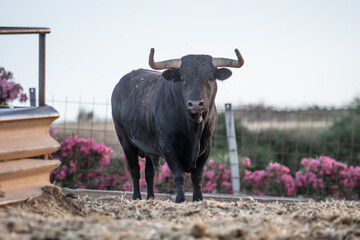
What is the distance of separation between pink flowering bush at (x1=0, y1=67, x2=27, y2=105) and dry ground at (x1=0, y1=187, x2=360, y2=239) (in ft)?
21.3

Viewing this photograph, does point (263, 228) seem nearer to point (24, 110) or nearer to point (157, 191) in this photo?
point (24, 110)

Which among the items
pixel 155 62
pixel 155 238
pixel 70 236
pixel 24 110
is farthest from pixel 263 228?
pixel 155 62

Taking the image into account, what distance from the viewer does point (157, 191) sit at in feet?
34.1

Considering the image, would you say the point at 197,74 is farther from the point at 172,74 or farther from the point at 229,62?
the point at 229,62

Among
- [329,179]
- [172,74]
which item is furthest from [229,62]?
[329,179]

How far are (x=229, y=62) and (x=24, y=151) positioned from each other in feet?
10.4

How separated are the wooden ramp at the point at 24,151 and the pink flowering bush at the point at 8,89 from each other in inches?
250

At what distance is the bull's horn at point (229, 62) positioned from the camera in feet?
21.7

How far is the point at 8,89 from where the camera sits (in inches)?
420

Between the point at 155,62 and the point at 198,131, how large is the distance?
3.40 ft

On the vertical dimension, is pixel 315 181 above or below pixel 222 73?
below

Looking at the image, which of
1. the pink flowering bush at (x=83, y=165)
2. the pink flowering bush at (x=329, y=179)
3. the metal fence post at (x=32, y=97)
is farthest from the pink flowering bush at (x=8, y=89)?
the pink flowering bush at (x=329, y=179)

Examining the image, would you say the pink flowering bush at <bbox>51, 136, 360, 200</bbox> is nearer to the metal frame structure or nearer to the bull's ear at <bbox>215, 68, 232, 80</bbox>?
the bull's ear at <bbox>215, 68, 232, 80</bbox>

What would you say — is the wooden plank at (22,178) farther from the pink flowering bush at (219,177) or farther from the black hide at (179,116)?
the pink flowering bush at (219,177)
